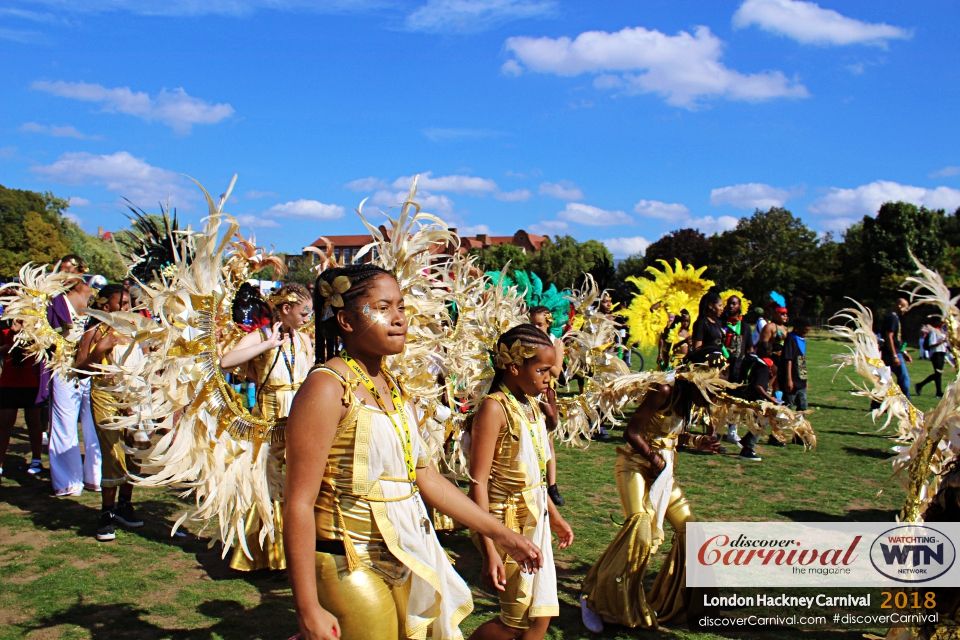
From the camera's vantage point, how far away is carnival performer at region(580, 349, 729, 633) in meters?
4.36

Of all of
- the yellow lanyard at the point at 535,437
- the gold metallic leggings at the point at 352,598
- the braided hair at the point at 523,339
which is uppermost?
the braided hair at the point at 523,339

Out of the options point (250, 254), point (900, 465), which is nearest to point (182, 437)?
point (250, 254)

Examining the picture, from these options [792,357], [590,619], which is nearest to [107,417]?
[590,619]

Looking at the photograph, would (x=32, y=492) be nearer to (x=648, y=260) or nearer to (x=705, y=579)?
(x=705, y=579)

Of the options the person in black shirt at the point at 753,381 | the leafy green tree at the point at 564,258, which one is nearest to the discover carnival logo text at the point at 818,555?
the person in black shirt at the point at 753,381

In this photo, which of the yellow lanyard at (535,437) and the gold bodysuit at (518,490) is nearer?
the gold bodysuit at (518,490)

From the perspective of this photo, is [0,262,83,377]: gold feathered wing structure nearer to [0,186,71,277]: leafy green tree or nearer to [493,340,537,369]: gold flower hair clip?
[493,340,537,369]: gold flower hair clip

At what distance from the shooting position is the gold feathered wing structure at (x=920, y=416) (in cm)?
338

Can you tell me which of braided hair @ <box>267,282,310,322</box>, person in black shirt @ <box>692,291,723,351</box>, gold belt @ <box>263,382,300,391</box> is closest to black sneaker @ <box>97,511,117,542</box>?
gold belt @ <box>263,382,300,391</box>

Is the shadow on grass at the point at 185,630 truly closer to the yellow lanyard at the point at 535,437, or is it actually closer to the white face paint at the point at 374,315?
the yellow lanyard at the point at 535,437

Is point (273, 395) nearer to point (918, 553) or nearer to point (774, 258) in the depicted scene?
point (918, 553)

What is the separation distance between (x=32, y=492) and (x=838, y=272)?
4771 cm

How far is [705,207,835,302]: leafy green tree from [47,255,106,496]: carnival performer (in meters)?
41.1

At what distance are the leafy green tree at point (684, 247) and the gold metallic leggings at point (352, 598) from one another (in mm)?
49946
